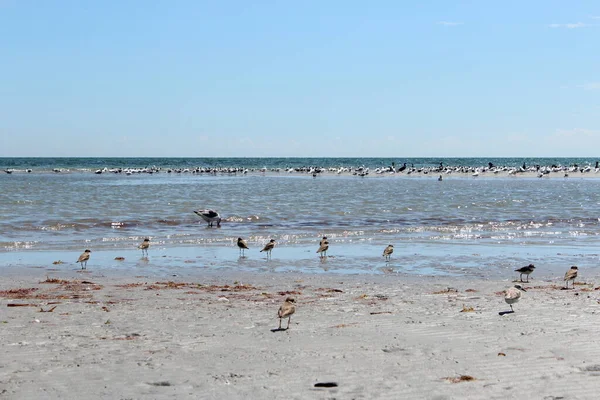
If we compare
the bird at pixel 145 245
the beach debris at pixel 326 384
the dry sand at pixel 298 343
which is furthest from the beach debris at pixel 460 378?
the bird at pixel 145 245

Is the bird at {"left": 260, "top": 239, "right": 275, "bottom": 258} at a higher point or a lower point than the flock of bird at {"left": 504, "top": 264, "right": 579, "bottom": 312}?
lower

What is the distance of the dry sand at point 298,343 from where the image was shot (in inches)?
251

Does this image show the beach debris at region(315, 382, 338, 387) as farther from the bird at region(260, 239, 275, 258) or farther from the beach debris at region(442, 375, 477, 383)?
the bird at region(260, 239, 275, 258)

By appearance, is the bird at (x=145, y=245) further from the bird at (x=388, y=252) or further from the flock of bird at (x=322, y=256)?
the bird at (x=388, y=252)

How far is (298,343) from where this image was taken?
26.0ft

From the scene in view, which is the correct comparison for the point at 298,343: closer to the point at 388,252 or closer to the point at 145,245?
the point at 388,252

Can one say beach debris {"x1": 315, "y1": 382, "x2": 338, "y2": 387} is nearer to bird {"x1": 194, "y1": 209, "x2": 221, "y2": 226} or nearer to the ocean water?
the ocean water

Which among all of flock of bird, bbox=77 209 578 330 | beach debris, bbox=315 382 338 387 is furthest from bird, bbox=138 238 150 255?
beach debris, bbox=315 382 338 387

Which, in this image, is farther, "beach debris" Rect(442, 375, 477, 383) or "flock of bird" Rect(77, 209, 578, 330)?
"flock of bird" Rect(77, 209, 578, 330)

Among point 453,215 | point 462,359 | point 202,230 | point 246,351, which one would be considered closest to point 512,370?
point 462,359

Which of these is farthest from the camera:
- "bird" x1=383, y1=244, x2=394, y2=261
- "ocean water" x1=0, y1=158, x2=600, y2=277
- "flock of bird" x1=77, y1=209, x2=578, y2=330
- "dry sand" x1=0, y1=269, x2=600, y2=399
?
"bird" x1=383, y1=244, x2=394, y2=261

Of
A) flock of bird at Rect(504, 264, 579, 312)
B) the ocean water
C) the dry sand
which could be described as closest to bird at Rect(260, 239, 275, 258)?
the ocean water

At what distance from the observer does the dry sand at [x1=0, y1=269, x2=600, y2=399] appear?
6.39 metres

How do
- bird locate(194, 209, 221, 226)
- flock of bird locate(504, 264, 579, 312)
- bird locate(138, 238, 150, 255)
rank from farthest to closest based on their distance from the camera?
1. bird locate(194, 209, 221, 226)
2. bird locate(138, 238, 150, 255)
3. flock of bird locate(504, 264, 579, 312)
